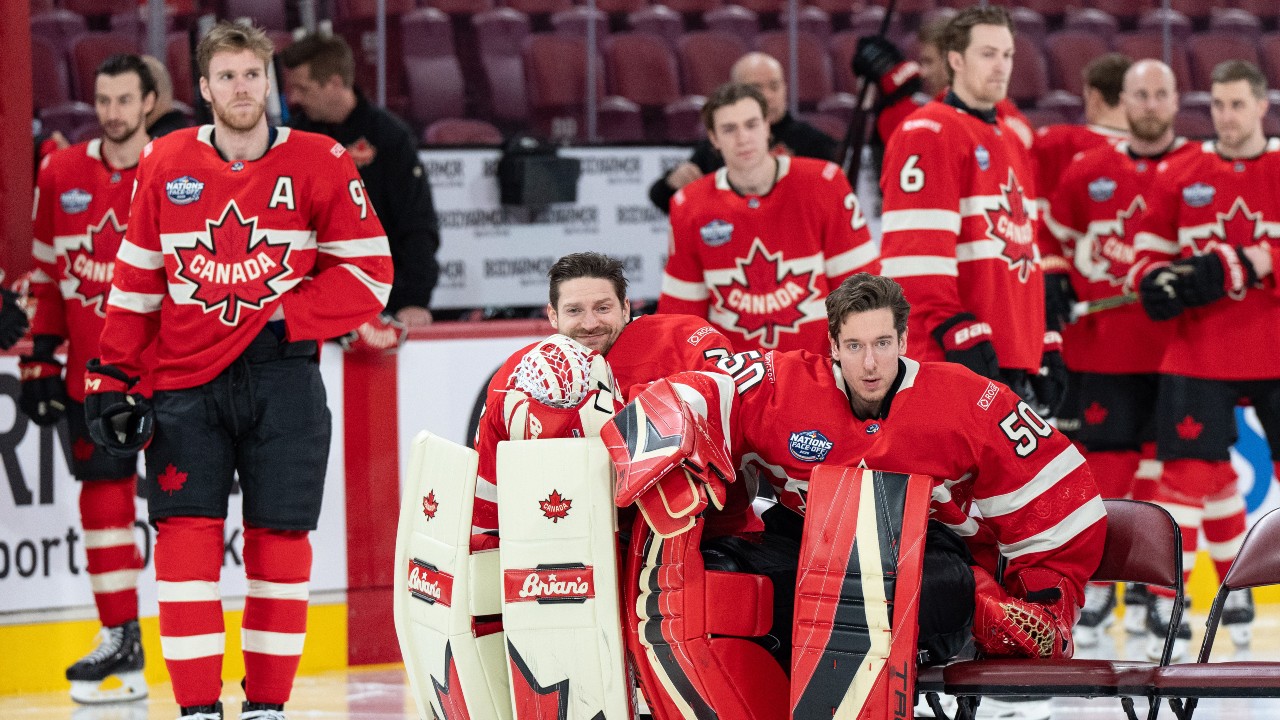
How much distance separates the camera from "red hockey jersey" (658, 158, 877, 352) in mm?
4141

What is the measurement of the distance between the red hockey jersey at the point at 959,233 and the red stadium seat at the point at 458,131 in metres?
2.53

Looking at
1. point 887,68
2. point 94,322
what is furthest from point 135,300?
point 887,68

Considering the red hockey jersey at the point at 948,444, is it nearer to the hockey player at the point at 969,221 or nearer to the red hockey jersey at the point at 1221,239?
the hockey player at the point at 969,221

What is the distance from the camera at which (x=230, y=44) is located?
341 cm

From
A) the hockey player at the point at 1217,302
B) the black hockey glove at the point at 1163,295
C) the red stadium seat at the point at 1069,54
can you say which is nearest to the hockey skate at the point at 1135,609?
the hockey player at the point at 1217,302

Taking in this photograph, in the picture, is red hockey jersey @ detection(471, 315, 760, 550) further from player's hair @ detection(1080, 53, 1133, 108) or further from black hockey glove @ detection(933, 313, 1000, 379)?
player's hair @ detection(1080, 53, 1133, 108)

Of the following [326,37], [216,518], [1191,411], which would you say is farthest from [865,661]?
[326,37]

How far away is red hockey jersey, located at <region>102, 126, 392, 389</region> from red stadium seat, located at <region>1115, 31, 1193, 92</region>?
4.99 metres

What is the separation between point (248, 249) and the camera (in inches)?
134

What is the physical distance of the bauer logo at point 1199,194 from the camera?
15.4 ft

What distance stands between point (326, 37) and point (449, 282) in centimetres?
101

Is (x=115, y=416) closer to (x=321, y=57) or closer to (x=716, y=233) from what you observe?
(x=716, y=233)

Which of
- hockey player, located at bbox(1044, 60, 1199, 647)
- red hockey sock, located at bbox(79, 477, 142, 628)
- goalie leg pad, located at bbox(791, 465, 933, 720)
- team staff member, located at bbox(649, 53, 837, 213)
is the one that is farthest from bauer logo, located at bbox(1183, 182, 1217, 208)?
red hockey sock, located at bbox(79, 477, 142, 628)

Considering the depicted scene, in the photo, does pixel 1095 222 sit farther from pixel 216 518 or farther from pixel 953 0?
pixel 216 518
